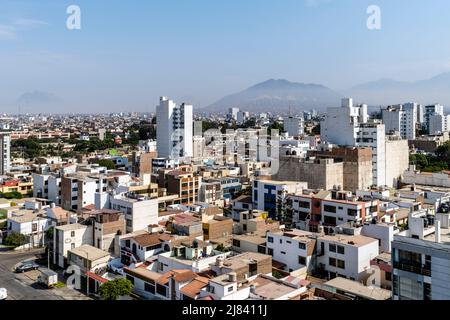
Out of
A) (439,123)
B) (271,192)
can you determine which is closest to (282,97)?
(439,123)

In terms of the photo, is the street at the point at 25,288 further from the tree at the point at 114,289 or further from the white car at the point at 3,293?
the tree at the point at 114,289

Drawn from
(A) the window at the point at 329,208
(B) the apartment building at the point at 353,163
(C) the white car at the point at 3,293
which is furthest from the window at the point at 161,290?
(B) the apartment building at the point at 353,163

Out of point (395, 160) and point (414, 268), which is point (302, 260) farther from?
point (395, 160)

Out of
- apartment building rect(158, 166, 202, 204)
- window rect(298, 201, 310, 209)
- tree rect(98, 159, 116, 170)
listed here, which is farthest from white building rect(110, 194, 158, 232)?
tree rect(98, 159, 116, 170)
